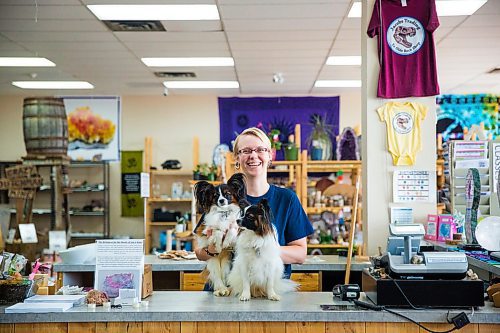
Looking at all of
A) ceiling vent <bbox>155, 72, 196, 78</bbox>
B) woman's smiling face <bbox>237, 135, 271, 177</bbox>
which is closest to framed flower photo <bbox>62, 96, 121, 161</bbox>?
ceiling vent <bbox>155, 72, 196, 78</bbox>

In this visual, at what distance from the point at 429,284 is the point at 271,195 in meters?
0.88

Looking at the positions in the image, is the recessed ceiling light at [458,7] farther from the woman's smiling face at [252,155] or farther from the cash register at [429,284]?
the cash register at [429,284]

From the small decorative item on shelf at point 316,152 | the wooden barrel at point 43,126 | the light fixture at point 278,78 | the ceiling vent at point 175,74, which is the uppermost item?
the ceiling vent at point 175,74

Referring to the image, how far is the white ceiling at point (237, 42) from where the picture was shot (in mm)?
6125

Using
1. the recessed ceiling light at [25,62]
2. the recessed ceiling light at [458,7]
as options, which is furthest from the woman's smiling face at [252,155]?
the recessed ceiling light at [25,62]

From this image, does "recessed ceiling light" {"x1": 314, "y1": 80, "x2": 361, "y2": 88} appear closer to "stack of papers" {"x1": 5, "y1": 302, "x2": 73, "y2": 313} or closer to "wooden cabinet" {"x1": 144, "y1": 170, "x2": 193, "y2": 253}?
"wooden cabinet" {"x1": 144, "y1": 170, "x2": 193, "y2": 253}

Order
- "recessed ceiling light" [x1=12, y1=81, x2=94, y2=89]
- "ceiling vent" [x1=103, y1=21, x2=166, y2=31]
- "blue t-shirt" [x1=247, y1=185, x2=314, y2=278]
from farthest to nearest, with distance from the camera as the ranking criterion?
1. "recessed ceiling light" [x1=12, y1=81, x2=94, y2=89]
2. "ceiling vent" [x1=103, y1=21, x2=166, y2=31]
3. "blue t-shirt" [x1=247, y1=185, x2=314, y2=278]

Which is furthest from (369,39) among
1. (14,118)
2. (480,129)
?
(14,118)

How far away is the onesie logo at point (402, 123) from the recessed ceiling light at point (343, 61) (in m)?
3.70

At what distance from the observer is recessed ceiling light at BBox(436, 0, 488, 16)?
19.6 ft

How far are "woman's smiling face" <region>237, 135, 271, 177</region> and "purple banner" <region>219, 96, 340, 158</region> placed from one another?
8372mm

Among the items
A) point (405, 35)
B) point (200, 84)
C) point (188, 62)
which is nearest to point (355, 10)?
point (405, 35)

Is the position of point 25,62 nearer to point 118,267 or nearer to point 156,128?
point 156,128

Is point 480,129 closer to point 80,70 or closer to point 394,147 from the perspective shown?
point 394,147
